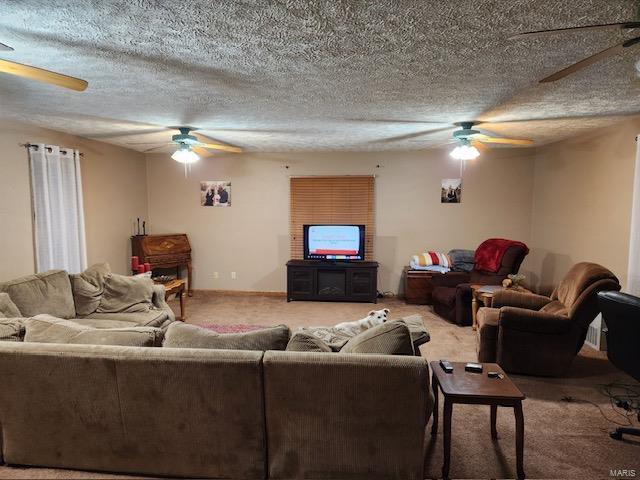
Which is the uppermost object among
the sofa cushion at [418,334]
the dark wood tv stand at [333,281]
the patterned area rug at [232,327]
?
the sofa cushion at [418,334]

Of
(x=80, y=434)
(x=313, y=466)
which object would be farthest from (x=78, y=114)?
(x=313, y=466)

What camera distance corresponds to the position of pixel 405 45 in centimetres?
198

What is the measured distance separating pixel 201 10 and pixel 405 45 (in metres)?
1.04

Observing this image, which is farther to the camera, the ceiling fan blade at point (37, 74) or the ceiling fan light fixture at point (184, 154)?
the ceiling fan light fixture at point (184, 154)

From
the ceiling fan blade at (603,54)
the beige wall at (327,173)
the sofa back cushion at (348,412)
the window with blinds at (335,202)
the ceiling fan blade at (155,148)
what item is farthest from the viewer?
the window with blinds at (335,202)

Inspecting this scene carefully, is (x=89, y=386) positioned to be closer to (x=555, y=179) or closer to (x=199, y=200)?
(x=199, y=200)

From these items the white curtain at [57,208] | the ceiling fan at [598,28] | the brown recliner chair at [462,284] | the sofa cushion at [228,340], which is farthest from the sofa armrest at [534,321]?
the white curtain at [57,208]

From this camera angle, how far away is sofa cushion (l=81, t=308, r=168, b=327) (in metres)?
3.47

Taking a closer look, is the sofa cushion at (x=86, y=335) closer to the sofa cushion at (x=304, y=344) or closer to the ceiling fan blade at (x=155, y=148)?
the sofa cushion at (x=304, y=344)

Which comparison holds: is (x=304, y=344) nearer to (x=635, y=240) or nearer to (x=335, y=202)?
(x=635, y=240)

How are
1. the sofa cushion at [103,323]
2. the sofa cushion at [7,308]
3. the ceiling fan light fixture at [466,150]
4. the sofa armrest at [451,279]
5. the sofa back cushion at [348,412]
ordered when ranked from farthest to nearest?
the sofa armrest at [451,279]
the ceiling fan light fixture at [466,150]
the sofa cushion at [103,323]
the sofa cushion at [7,308]
the sofa back cushion at [348,412]

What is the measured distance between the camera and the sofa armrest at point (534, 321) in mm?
3182

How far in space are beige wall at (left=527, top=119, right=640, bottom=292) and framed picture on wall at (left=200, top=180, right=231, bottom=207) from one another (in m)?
4.91

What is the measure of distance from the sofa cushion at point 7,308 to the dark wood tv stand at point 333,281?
3.44 m
